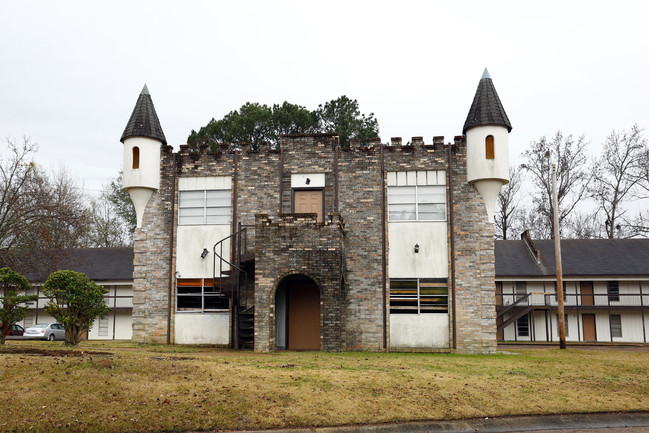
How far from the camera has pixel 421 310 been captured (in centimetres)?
2170

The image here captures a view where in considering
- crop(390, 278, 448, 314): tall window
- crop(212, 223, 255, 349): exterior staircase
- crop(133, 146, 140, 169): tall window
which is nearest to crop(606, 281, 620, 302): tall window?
crop(390, 278, 448, 314): tall window

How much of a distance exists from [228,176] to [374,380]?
40.3 ft

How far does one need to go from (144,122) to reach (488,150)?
42.5 feet

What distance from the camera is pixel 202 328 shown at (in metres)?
22.3

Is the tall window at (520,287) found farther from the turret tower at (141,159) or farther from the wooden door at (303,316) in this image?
the turret tower at (141,159)

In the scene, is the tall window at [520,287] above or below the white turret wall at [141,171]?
below

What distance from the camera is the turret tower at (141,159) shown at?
74.9ft

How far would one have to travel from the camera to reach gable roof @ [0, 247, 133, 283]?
30.0 meters

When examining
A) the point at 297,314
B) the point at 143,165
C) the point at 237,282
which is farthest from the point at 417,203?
the point at 143,165

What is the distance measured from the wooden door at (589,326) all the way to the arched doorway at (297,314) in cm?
2330

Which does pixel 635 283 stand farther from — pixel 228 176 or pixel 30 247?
pixel 30 247

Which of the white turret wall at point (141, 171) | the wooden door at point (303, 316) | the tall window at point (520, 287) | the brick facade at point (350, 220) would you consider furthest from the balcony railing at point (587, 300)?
the white turret wall at point (141, 171)

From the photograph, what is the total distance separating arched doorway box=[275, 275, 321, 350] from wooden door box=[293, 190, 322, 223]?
8.54 feet

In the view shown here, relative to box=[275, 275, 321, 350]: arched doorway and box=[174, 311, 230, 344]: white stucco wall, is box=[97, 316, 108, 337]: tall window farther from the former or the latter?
box=[275, 275, 321, 350]: arched doorway
